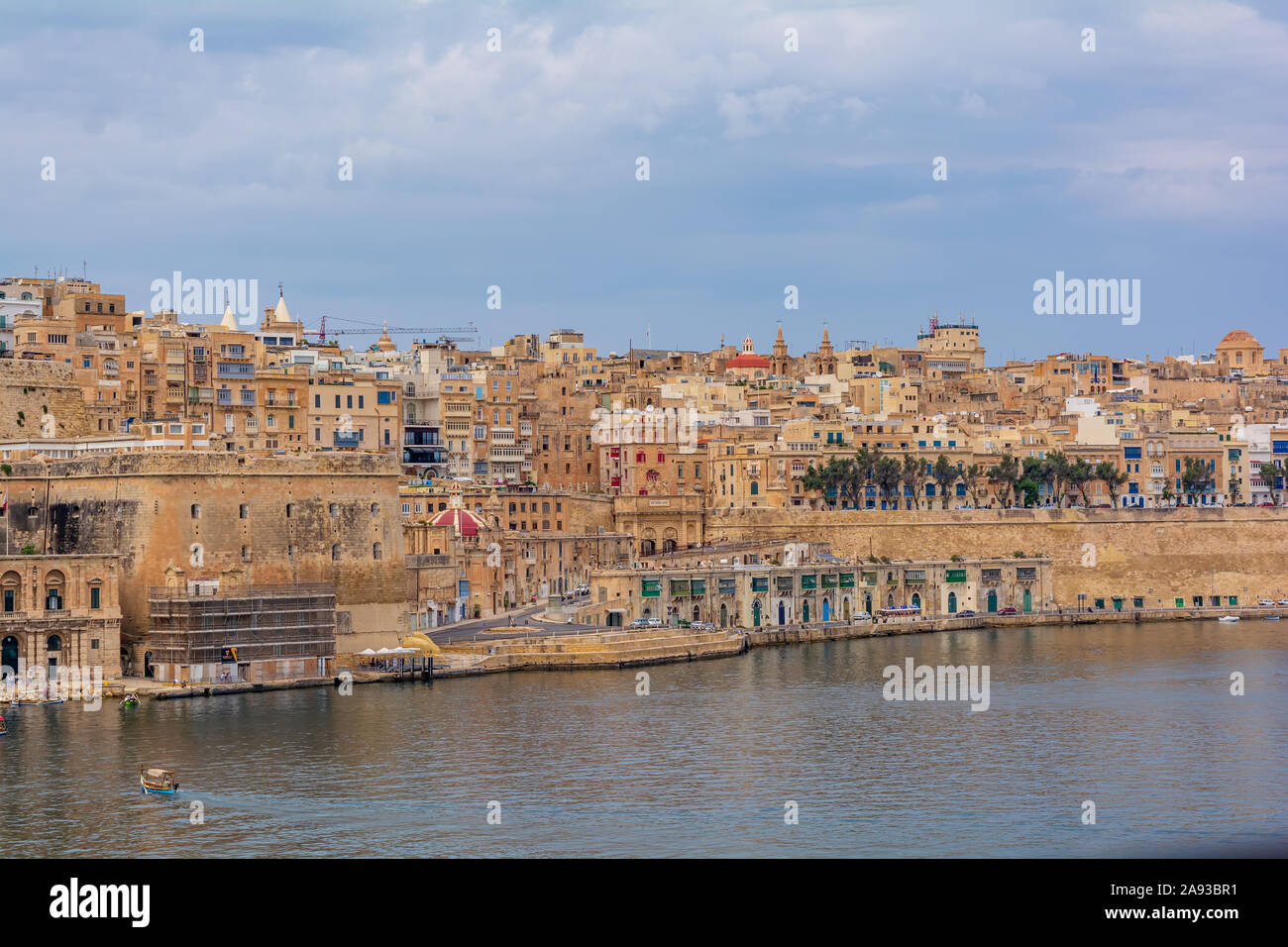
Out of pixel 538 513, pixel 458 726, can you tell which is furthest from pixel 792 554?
pixel 458 726

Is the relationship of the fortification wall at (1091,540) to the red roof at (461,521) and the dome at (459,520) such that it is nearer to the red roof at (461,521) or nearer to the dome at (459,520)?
the dome at (459,520)

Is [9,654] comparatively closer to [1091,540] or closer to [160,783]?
[160,783]

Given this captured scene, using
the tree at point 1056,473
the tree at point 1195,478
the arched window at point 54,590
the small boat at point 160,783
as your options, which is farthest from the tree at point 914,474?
the small boat at point 160,783

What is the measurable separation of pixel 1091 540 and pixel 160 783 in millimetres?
47435

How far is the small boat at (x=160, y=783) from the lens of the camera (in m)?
29.1

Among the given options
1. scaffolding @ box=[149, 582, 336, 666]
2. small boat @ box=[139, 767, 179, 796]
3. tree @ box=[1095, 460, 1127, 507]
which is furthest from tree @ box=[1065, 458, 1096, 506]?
small boat @ box=[139, 767, 179, 796]

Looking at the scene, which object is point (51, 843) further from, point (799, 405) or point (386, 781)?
point (799, 405)

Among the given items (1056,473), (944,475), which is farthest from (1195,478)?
(944,475)

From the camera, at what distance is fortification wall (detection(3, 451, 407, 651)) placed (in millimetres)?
44531

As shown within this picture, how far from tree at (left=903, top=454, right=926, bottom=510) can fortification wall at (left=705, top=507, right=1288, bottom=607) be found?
2.82 m

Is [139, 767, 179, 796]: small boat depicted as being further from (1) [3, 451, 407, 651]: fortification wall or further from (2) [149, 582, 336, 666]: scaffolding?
(1) [3, 451, 407, 651]: fortification wall

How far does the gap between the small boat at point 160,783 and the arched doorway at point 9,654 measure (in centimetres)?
1125

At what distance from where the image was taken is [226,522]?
4500cm
